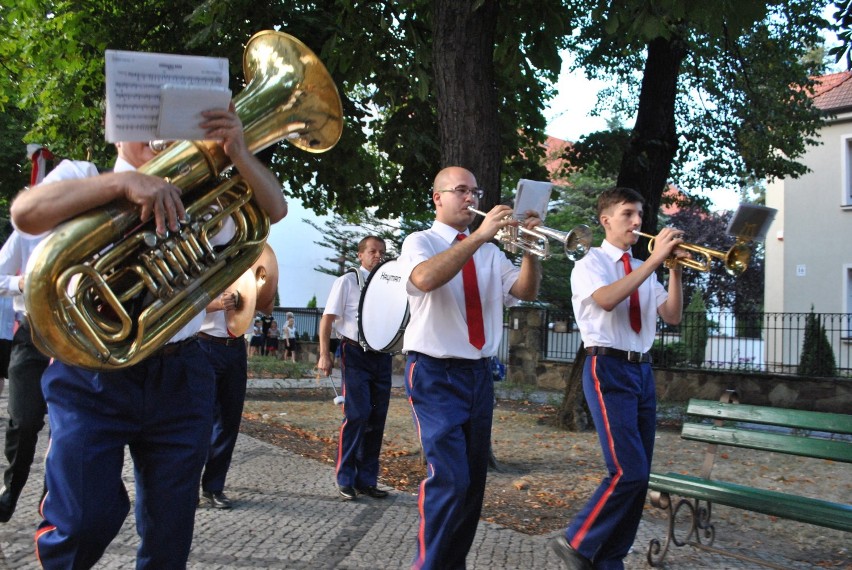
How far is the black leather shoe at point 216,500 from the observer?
5996 mm

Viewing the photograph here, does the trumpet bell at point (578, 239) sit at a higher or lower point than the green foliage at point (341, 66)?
lower

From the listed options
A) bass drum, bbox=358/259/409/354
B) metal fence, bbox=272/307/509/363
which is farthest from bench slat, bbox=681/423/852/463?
metal fence, bbox=272/307/509/363

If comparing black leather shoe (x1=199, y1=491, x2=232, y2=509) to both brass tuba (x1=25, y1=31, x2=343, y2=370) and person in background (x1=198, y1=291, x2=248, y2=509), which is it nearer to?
person in background (x1=198, y1=291, x2=248, y2=509)

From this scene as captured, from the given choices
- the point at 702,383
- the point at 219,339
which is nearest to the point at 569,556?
the point at 219,339

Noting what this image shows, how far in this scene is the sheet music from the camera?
92.6 inches

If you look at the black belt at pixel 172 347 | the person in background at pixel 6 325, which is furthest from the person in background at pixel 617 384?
the person in background at pixel 6 325

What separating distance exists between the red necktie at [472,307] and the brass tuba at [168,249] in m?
1.23

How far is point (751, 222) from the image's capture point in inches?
184

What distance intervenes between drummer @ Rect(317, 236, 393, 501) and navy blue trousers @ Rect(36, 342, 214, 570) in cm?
374

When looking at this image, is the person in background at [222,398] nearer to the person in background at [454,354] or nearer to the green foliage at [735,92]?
the person in background at [454,354]

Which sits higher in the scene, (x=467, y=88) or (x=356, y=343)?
(x=467, y=88)

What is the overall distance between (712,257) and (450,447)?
186 centimetres

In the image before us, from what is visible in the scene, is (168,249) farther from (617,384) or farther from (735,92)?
(735,92)

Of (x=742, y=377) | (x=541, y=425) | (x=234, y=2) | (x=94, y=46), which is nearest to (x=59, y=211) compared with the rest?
(x=234, y=2)
